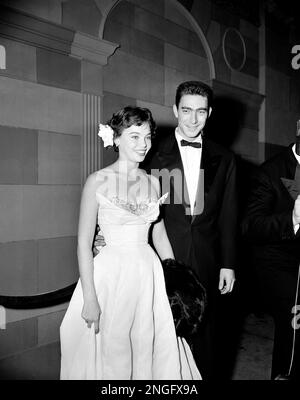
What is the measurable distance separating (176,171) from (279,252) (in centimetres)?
87

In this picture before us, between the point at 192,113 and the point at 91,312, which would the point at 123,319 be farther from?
the point at 192,113

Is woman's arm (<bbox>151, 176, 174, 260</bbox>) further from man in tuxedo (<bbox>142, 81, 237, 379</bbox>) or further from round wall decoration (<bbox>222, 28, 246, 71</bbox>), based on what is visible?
round wall decoration (<bbox>222, 28, 246, 71</bbox>)

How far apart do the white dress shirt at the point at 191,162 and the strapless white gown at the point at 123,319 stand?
0.52 meters

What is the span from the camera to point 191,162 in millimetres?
2492

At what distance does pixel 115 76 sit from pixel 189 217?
189 cm

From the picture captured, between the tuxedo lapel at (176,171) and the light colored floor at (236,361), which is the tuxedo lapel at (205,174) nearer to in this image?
the tuxedo lapel at (176,171)

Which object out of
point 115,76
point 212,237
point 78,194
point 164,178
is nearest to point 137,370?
point 212,237

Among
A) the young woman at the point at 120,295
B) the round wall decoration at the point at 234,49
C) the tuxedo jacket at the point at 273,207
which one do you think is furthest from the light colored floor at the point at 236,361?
the round wall decoration at the point at 234,49

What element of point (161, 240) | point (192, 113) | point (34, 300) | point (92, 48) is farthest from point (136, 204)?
point (92, 48)

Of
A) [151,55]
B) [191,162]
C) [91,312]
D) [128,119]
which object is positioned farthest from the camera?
[151,55]

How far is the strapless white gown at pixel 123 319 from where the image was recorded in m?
1.95

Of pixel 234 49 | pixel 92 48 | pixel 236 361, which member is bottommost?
pixel 236 361

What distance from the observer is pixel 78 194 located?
334 centimetres

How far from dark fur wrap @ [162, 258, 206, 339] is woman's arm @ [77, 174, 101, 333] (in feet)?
1.38
